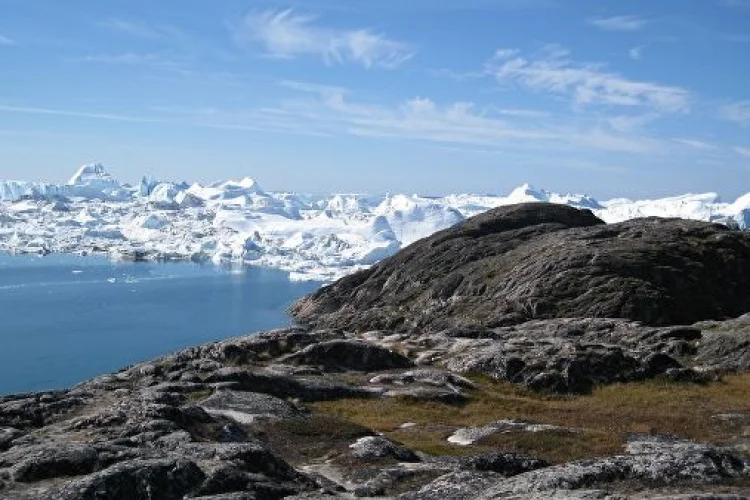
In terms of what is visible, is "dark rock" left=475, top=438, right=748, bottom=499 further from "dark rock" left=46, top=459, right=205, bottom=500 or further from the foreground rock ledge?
"dark rock" left=46, top=459, right=205, bottom=500

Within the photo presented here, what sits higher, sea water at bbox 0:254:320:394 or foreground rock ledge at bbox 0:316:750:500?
foreground rock ledge at bbox 0:316:750:500

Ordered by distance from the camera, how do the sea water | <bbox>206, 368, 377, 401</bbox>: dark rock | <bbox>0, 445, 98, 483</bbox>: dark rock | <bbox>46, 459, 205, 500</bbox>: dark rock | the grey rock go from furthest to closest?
the sea water, <bbox>206, 368, 377, 401</bbox>: dark rock, <bbox>0, 445, 98, 483</bbox>: dark rock, the grey rock, <bbox>46, 459, 205, 500</bbox>: dark rock

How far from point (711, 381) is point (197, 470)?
34.8 m

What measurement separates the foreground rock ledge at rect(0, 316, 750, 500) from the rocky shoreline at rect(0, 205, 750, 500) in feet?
0.22

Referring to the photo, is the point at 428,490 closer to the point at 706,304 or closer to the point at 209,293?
the point at 706,304

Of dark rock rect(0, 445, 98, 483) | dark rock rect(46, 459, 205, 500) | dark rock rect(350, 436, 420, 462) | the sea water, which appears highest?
dark rock rect(46, 459, 205, 500)

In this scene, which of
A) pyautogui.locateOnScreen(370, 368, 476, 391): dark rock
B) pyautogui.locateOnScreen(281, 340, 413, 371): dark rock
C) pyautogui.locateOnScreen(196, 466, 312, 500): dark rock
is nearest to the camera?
pyautogui.locateOnScreen(196, 466, 312, 500): dark rock

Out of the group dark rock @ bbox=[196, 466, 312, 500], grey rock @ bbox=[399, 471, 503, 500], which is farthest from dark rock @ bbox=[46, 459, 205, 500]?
grey rock @ bbox=[399, 471, 503, 500]

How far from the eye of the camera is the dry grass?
26.5 m

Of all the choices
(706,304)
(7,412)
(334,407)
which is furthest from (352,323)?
(7,412)

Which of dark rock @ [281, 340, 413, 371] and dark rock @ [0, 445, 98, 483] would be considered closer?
dark rock @ [0, 445, 98, 483]

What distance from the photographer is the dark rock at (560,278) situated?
76438mm

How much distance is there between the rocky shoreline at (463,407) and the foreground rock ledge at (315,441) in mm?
68

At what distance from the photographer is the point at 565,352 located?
4625 centimetres
